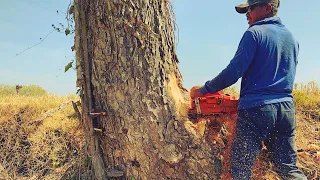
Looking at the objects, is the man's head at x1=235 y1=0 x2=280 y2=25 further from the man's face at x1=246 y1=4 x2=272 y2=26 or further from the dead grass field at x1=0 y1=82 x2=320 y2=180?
the dead grass field at x1=0 y1=82 x2=320 y2=180

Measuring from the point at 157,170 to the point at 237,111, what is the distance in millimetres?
1008

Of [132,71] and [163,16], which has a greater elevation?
[163,16]

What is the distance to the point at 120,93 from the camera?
3170 millimetres

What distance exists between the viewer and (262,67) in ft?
9.24

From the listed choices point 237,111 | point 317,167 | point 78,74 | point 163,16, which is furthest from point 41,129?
point 317,167

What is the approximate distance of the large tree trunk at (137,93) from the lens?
313 cm

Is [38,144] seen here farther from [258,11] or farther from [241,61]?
[258,11]

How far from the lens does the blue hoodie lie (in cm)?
275

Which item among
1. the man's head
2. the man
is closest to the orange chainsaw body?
the man

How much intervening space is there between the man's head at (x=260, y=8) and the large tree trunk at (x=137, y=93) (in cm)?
87

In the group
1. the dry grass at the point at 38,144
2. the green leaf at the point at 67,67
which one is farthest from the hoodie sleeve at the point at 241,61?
the dry grass at the point at 38,144

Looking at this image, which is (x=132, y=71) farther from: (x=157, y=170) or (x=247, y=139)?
(x=247, y=139)

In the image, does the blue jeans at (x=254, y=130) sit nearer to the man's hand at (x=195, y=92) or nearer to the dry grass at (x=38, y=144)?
the man's hand at (x=195, y=92)

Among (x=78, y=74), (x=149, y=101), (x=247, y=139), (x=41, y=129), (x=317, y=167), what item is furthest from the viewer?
(x=41, y=129)
